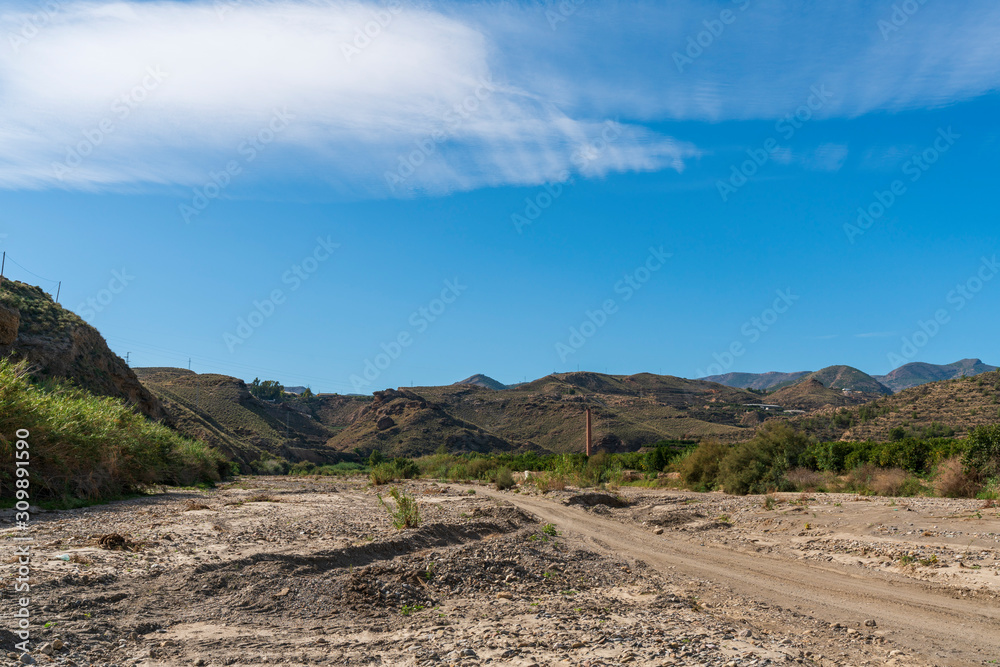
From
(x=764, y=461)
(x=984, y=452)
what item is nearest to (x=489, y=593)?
(x=984, y=452)

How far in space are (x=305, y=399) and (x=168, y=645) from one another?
129060 millimetres

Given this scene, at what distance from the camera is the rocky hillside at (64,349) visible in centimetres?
3222

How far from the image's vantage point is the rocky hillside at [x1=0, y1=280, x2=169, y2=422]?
1268 inches

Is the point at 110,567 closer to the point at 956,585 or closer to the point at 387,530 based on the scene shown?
the point at 387,530

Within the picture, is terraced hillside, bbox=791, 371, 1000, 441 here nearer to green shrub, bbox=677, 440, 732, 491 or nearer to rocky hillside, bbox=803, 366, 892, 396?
green shrub, bbox=677, 440, 732, 491

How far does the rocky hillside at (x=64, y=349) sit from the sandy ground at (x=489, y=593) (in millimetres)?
24185

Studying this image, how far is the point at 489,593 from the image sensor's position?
8203 mm

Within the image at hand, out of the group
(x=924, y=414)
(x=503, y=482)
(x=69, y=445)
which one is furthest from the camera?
(x=924, y=414)

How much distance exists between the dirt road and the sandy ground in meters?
0.04

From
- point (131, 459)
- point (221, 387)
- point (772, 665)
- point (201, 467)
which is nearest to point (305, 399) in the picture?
point (221, 387)

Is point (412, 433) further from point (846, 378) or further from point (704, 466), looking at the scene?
point (846, 378)

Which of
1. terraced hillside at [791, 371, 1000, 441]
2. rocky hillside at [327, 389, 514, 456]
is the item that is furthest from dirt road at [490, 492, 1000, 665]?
rocky hillside at [327, 389, 514, 456]

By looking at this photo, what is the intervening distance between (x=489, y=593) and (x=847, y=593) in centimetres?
541

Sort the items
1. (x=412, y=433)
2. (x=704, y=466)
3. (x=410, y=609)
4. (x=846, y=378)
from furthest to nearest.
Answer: (x=846, y=378), (x=412, y=433), (x=704, y=466), (x=410, y=609)
